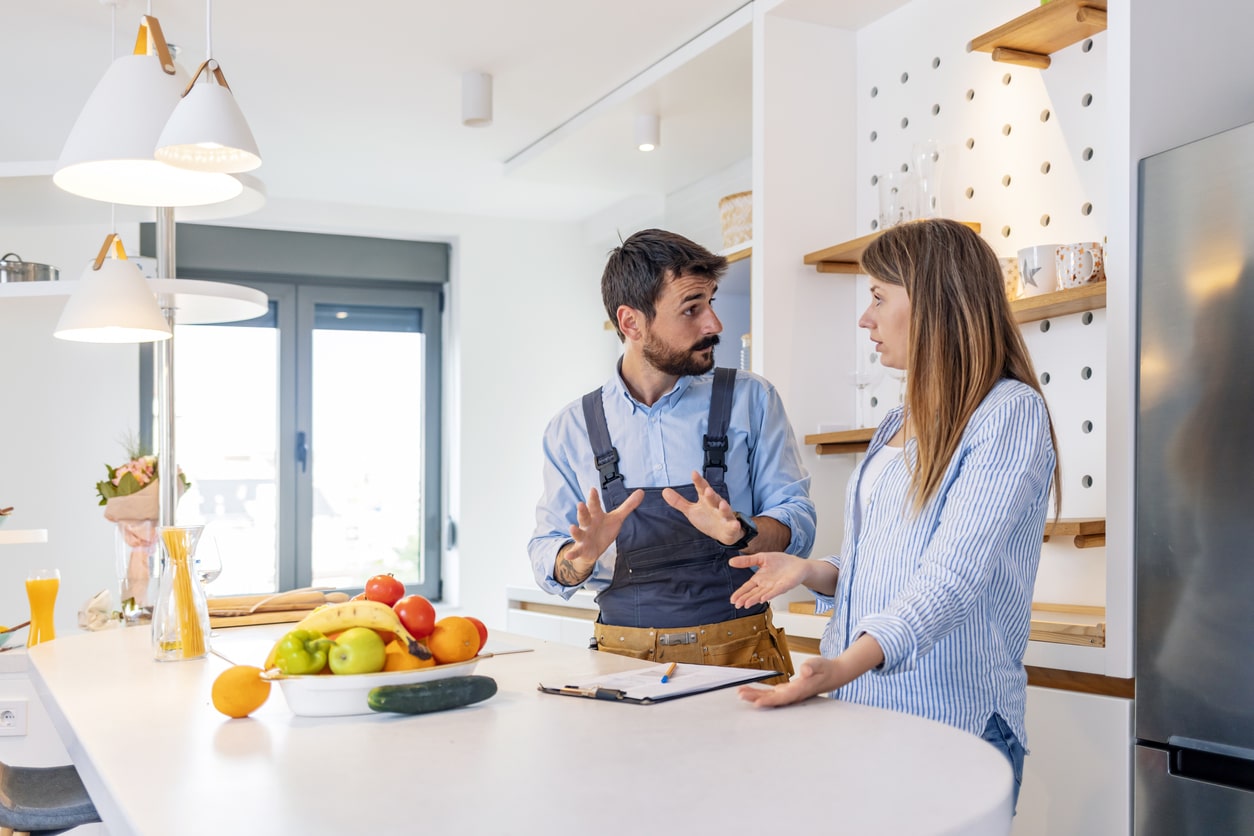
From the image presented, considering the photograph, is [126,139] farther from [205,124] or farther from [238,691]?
[238,691]

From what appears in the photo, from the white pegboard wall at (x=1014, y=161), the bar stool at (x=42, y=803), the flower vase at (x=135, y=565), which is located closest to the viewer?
the bar stool at (x=42, y=803)

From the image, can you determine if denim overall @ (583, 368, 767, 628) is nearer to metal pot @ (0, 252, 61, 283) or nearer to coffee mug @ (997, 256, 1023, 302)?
coffee mug @ (997, 256, 1023, 302)

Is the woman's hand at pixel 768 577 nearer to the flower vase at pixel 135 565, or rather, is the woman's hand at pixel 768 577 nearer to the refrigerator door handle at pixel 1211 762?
the refrigerator door handle at pixel 1211 762

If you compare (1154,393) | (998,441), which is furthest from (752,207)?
(998,441)

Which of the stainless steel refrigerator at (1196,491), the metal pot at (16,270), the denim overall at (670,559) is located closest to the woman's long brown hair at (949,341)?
the stainless steel refrigerator at (1196,491)

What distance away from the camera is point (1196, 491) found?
1876mm

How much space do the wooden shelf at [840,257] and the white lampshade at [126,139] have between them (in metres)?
1.59

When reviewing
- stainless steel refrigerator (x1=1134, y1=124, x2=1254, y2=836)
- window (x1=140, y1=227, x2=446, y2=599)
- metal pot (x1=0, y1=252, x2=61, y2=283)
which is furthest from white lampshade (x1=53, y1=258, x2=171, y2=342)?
window (x1=140, y1=227, x2=446, y2=599)

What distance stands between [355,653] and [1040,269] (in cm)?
172

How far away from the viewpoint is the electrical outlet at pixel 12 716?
7.78 feet

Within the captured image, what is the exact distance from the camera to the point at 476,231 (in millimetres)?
6039

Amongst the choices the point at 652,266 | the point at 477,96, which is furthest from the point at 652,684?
the point at 477,96

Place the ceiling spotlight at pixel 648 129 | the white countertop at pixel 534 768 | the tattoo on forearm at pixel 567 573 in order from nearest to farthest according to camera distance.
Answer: the white countertop at pixel 534 768 < the tattoo on forearm at pixel 567 573 < the ceiling spotlight at pixel 648 129

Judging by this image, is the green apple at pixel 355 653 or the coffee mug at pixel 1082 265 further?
the coffee mug at pixel 1082 265
